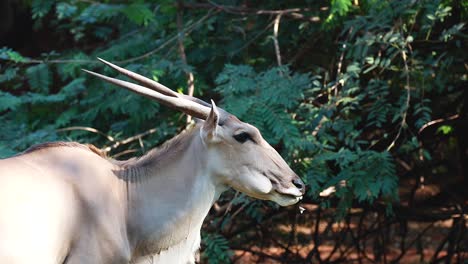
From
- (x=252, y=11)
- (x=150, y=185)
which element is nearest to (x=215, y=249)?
(x=252, y=11)

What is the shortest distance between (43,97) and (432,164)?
3.33 meters

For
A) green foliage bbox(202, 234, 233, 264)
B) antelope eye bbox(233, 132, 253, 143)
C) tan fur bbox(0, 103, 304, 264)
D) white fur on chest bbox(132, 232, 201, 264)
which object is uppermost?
antelope eye bbox(233, 132, 253, 143)

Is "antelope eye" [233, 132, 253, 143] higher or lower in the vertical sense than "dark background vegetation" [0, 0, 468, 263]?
higher

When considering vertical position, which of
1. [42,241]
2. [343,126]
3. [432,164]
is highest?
[42,241]

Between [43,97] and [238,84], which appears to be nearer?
[238,84]

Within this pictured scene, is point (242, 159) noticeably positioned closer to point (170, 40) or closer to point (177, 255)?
point (177, 255)

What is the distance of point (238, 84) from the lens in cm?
586

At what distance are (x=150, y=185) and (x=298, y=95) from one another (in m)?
1.94

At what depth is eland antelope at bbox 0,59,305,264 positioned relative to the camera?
372 centimetres

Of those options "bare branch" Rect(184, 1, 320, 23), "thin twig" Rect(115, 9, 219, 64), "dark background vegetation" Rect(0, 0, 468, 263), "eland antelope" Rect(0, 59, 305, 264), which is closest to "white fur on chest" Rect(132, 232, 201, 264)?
"eland antelope" Rect(0, 59, 305, 264)

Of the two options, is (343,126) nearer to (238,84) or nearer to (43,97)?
(238,84)

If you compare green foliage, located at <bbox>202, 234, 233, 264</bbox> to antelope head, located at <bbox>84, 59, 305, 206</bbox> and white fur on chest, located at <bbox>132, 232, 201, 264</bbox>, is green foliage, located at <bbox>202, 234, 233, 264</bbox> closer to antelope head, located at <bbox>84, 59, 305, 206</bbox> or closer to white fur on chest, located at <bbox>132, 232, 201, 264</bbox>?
white fur on chest, located at <bbox>132, 232, 201, 264</bbox>

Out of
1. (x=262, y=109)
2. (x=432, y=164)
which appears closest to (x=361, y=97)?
(x=262, y=109)

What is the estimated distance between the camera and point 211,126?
395cm
